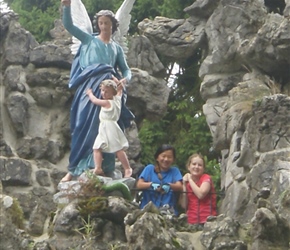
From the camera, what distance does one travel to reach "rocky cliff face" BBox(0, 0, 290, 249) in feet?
31.3

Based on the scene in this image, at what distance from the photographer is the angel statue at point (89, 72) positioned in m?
8.84

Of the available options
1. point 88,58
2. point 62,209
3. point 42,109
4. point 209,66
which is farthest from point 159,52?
point 62,209

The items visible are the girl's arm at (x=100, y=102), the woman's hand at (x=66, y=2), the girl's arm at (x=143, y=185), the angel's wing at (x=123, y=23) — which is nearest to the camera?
the girl's arm at (x=143, y=185)

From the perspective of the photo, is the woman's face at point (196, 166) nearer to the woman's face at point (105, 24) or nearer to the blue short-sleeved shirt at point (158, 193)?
the blue short-sleeved shirt at point (158, 193)

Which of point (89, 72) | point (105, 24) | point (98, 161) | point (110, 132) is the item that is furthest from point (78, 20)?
point (98, 161)

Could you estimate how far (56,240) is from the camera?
25.7ft

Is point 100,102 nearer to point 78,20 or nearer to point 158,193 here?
point 158,193

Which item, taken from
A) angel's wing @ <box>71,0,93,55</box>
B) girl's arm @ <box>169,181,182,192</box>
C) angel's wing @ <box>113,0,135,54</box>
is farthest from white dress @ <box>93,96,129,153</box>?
angel's wing @ <box>113,0,135,54</box>

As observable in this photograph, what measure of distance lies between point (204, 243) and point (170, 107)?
7814 mm

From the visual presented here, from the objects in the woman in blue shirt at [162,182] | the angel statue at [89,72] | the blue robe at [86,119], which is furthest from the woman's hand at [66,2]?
the woman in blue shirt at [162,182]

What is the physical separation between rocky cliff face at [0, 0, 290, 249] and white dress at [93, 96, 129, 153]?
3.13 feet

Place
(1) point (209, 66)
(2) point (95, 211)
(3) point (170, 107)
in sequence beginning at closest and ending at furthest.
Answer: (2) point (95, 211), (1) point (209, 66), (3) point (170, 107)

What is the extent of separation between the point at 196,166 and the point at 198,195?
9.6 inches

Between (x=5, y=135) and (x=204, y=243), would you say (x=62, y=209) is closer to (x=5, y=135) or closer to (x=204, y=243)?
(x=204, y=243)
